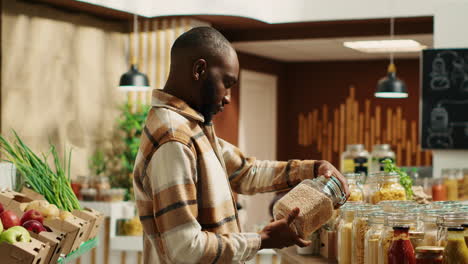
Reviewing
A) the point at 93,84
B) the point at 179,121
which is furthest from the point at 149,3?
the point at 179,121

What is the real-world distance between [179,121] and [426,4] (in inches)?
236

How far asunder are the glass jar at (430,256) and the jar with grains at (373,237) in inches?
9.8

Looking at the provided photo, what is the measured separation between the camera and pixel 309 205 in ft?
7.02

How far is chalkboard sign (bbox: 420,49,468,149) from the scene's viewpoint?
654cm

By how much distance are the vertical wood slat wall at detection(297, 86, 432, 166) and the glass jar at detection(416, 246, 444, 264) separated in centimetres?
847

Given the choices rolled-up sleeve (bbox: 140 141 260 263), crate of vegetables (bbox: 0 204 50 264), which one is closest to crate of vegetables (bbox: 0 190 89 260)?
crate of vegetables (bbox: 0 204 50 264)

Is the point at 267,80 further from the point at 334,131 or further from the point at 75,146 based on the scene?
the point at 75,146

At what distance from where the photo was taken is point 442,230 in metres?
2.01

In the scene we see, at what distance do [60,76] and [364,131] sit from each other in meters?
4.36

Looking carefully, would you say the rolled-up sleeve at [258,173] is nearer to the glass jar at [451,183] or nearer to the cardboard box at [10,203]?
the cardboard box at [10,203]

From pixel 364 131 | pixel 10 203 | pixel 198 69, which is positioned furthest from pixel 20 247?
pixel 364 131

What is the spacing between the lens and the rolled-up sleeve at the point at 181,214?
6.22 feet

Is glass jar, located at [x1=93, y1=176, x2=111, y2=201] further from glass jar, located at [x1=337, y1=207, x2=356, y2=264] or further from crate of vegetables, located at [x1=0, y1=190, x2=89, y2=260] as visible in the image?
glass jar, located at [x1=337, y1=207, x2=356, y2=264]

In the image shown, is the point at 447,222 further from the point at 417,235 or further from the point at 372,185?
the point at 372,185
